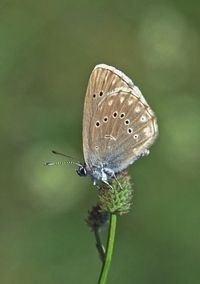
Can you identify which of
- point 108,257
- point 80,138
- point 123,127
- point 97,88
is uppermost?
point 80,138

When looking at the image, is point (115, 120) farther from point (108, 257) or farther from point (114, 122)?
point (108, 257)

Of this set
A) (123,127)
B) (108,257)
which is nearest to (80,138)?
(123,127)

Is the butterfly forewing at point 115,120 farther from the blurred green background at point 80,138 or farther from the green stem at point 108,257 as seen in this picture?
the blurred green background at point 80,138

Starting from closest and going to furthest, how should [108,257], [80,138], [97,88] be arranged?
[108,257] → [97,88] → [80,138]

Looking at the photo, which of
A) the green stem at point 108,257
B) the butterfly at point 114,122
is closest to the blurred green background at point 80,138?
the butterfly at point 114,122

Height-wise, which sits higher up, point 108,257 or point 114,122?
point 114,122

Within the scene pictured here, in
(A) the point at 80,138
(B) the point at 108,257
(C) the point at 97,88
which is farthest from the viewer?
(A) the point at 80,138

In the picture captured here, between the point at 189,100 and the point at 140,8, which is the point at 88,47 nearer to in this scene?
the point at 140,8

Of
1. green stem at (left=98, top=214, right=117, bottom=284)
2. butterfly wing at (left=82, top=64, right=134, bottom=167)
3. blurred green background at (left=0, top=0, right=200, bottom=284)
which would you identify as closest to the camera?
green stem at (left=98, top=214, right=117, bottom=284)

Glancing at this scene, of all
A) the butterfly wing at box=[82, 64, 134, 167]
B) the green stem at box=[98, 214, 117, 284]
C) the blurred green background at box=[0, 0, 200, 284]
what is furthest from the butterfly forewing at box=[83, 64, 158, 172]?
the blurred green background at box=[0, 0, 200, 284]

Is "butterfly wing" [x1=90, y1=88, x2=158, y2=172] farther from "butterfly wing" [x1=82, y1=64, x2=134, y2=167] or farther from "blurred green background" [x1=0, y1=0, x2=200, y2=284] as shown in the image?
"blurred green background" [x1=0, y1=0, x2=200, y2=284]
